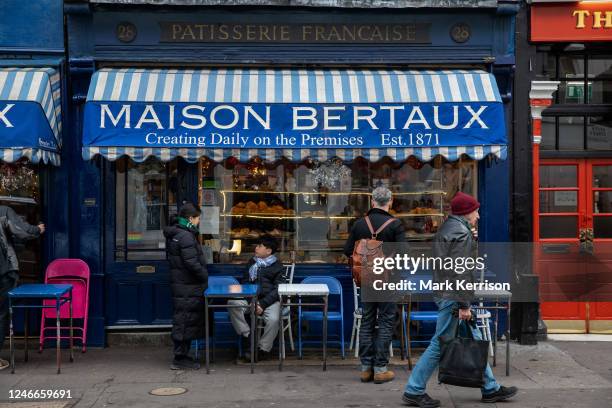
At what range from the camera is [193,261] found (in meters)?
8.43

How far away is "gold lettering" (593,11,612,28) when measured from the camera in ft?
33.3

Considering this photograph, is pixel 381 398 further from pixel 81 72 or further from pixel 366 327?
pixel 81 72

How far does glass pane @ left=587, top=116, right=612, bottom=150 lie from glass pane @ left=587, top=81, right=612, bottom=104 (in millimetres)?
253

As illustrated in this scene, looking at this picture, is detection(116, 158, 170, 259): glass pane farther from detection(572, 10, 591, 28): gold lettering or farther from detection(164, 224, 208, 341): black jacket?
detection(572, 10, 591, 28): gold lettering

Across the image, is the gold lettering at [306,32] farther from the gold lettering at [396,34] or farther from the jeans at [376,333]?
the jeans at [376,333]

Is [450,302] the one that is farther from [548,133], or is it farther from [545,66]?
[545,66]

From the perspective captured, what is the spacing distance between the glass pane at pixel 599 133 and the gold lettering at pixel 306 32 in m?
4.15

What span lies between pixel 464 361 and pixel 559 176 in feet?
16.0

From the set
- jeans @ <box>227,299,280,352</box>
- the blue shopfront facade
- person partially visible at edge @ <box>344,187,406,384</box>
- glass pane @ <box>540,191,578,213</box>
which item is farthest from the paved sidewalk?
glass pane @ <box>540,191,578,213</box>

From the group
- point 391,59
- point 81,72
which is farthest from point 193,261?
point 391,59

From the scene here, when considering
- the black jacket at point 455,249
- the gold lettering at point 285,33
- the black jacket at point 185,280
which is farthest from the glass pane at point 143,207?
the black jacket at point 455,249

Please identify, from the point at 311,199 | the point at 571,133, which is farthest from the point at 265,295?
the point at 571,133

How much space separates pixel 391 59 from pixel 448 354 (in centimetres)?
454

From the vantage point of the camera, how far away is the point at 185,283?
852 centimetres
